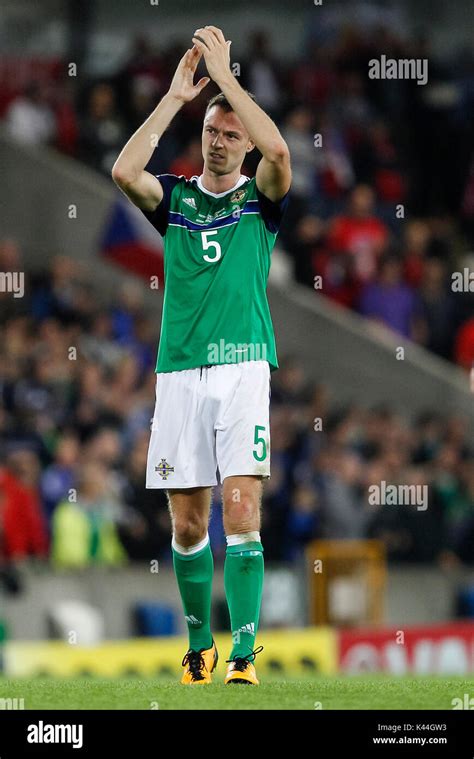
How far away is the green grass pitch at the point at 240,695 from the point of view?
706cm

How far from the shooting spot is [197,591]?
8289 mm

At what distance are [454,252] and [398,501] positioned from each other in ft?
17.2

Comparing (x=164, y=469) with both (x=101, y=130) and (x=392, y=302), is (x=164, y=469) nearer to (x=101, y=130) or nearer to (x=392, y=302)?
(x=392, y=302)

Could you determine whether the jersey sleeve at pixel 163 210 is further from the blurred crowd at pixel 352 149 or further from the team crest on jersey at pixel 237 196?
the blurred crowd at pixel 352 149

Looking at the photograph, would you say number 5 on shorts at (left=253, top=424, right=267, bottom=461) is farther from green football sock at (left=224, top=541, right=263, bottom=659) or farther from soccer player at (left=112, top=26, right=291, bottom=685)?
green football sock at (left=224, top=541, right=263, bottom=659)

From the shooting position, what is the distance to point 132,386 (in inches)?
645

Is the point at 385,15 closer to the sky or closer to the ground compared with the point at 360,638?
closer to the sky

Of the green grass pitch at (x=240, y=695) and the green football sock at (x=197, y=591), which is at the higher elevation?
the green football sock at (x=197, y=591)

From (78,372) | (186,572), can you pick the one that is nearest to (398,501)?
(78,372)

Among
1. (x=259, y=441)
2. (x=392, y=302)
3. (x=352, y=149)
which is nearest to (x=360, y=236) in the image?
(x=392, y=302)

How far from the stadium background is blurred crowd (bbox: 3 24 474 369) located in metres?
0.03

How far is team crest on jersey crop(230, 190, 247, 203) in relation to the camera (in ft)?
26.9

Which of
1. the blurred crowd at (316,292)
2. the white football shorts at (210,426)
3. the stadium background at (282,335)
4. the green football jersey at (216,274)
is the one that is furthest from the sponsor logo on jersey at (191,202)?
the blurred crowd at (316,292)
